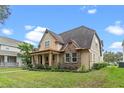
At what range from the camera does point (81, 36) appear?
21.1ft

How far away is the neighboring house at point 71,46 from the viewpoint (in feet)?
20.1

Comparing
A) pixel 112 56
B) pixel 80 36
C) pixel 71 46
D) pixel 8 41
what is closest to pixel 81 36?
pixel 80 36

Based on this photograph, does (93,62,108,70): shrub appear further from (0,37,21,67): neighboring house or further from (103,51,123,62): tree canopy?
(0,37,21,67): neighboring house

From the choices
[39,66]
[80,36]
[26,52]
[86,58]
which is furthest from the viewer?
[86,58]

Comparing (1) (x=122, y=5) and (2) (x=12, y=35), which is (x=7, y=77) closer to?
(2) (x=12, y=35)

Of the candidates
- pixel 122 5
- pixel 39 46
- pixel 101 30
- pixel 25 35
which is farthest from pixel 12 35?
pixel 122 5

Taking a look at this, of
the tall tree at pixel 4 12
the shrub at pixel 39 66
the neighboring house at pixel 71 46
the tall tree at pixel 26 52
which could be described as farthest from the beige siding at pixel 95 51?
the tall tree at pixel 4 12

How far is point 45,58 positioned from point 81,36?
0.81 metres

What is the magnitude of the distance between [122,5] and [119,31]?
0.44m

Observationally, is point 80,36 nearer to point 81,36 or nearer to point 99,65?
point 81,36

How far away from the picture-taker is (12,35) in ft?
19.9

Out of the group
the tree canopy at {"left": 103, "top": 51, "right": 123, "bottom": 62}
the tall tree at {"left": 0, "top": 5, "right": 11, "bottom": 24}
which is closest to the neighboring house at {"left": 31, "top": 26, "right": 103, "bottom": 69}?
the tree canopy at {"left": 103, "top": 51, "right": 123, "bottom": 62}
